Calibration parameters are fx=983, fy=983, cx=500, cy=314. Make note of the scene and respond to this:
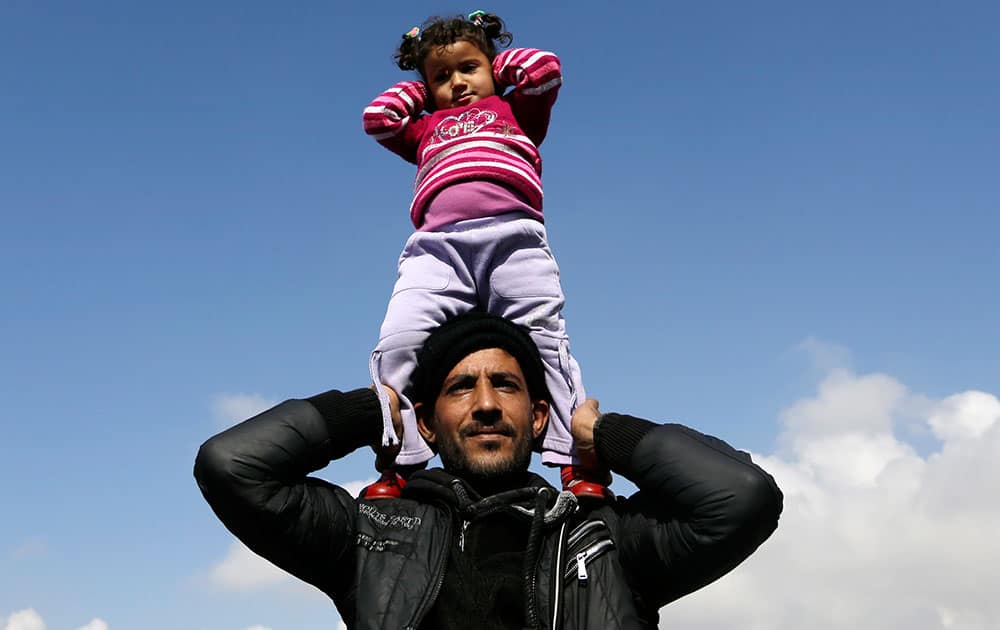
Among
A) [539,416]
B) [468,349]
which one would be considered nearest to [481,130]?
[468,349]

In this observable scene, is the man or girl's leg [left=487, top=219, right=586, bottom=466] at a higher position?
girl's leg [left=487, top=219, right=586, bottom=466]

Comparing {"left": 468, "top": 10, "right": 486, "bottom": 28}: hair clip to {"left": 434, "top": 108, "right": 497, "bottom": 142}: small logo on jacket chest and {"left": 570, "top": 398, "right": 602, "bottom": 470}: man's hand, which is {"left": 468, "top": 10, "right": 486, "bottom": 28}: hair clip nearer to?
{"left": 434, "top": 108, "right": 497, "bottom": 142}: small logo on jacket chest

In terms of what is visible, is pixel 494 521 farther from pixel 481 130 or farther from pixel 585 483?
pixel 481 130

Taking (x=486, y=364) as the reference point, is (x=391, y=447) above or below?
below

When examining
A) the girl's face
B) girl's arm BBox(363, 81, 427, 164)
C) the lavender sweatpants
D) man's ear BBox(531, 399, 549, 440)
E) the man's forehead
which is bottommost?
man's ear BBox(531, 399, 549, 440)

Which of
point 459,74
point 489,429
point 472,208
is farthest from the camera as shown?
point 459,74

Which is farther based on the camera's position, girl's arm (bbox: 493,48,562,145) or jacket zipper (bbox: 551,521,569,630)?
girl's arm (bbox: 493,48,562,145)

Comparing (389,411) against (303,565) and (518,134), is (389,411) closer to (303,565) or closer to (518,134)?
(303,565)

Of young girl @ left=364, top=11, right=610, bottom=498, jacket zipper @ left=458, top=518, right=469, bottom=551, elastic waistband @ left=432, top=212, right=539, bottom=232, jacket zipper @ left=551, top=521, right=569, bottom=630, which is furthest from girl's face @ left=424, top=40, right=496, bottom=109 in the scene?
jacket zipper @ left=551, top=521, right=569, bottom=630

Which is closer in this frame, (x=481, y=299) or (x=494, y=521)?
(x=494, y=521)

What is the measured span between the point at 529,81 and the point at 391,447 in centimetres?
220

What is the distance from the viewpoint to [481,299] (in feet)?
17.0

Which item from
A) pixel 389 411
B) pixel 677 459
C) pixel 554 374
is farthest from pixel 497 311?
pixel 677 459

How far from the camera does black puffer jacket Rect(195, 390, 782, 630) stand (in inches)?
158
